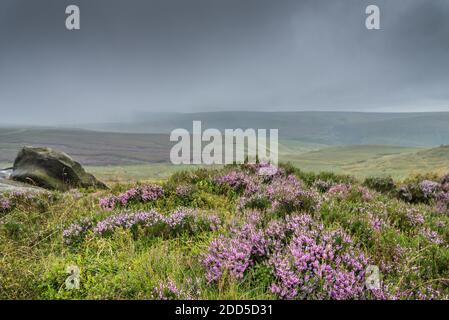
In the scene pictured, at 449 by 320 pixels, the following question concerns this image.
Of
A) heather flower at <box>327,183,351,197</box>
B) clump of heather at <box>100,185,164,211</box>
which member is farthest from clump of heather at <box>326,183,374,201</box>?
clump of heather at <box>100,185,164,211</box>

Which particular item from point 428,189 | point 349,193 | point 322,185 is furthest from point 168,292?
point 428,189

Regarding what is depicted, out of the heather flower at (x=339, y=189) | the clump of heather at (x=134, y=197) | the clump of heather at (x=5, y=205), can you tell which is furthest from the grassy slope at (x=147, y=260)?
the heather flower at (x=339, y=189)

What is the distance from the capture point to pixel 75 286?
417 cm

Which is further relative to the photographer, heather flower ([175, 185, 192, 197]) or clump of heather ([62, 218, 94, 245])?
heather flower ([175, 185, 192, 197])

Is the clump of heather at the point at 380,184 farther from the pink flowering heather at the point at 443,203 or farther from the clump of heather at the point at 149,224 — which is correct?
the clump of heather at the point at 149,224

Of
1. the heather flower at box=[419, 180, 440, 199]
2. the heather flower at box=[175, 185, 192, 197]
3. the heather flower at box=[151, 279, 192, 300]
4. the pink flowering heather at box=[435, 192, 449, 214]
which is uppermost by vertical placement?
the heather flower at box=[175, 185, 192, 197]

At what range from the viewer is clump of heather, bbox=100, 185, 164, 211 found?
28.5 feet

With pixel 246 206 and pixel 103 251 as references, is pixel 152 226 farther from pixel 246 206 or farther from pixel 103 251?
pixel 246 206

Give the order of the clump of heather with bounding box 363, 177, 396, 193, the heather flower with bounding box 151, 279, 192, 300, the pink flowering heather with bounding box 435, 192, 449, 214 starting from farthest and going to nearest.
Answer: the clump of heather with bounding box 363, 177, 396, 193 → the pink flowering heather with bounding box 435, 192, 449, 214 → the heather flower with bounding box 151, 279, 192, 300

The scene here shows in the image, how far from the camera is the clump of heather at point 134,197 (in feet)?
28.5

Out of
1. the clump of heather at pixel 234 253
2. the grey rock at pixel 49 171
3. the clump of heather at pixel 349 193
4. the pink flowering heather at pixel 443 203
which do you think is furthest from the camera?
the grey rock at pixel 49 171

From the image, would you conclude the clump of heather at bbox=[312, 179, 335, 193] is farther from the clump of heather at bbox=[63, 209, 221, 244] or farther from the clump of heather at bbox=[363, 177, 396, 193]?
the clump of heather at bbox=[63, 209, 221, 244]
